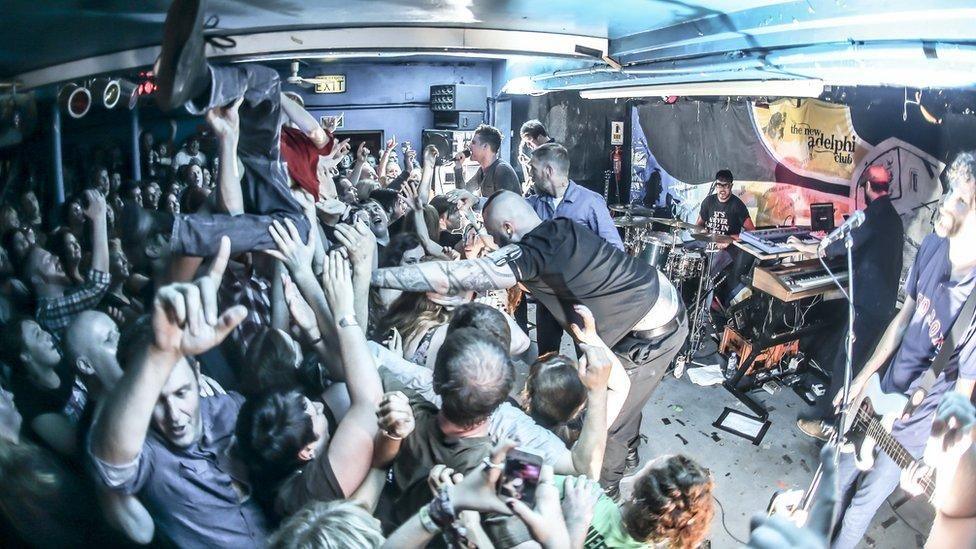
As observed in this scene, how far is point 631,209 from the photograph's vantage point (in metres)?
1.84

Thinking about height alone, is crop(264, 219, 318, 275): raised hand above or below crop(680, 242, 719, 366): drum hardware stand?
above

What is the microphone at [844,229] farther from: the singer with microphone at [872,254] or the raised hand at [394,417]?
the raised hand at [394,417]

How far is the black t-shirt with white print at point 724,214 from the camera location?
1.87 meters

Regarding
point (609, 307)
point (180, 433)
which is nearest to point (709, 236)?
point (609, 307)

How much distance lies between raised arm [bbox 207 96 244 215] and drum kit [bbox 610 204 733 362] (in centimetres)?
111

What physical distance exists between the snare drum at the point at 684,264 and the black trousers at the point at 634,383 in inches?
7.7

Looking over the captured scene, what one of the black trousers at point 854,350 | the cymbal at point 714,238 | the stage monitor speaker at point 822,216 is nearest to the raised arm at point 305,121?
the cymbal at point 714,238

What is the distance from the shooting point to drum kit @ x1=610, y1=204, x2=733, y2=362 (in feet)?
A: 6.28

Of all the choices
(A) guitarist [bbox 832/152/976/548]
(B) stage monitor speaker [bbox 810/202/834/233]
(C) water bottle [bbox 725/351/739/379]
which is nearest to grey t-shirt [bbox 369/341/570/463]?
(A) guitarist [bbox 832/152/976/548]

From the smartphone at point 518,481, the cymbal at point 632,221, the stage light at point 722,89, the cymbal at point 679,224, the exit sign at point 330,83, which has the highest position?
the stage light at point 722,89

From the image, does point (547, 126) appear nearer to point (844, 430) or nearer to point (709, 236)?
point (709, 236)

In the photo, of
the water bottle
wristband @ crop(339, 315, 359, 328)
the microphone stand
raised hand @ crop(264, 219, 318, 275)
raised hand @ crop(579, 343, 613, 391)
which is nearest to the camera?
raised hand @ crop(264, 219, 318, 275)

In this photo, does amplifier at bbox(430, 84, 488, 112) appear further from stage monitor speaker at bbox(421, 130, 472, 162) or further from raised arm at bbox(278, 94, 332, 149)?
raised arm at bbox(278, 94, 332, 149)

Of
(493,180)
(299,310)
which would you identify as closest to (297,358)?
(299,310)
